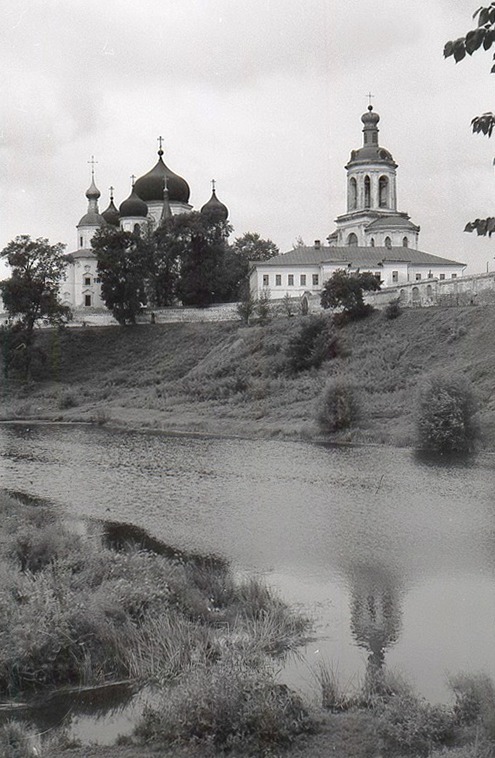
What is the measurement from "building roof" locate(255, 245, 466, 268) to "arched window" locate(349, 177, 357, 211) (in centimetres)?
1264

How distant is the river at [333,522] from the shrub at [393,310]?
17.5 m

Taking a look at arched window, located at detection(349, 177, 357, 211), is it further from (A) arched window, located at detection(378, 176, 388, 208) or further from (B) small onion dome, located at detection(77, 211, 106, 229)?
(B) small onion dome, located at detection(77, 211, 106, 229)

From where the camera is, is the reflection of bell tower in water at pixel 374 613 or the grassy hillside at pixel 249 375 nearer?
the reflection of bell tower in water at pixel 374 613

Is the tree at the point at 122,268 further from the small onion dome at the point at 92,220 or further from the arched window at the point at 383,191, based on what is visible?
the arched window at the point at 383,191

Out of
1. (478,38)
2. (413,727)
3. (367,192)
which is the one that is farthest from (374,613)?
(367,192)

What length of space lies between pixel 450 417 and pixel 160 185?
5423 cm

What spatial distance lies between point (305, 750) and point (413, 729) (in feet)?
4.10

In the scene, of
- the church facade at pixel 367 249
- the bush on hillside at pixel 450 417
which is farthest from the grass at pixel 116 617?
the church facade at pixel 367 249

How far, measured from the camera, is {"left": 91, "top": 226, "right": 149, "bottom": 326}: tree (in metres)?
63.7

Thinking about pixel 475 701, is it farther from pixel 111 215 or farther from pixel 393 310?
pixel 111 215

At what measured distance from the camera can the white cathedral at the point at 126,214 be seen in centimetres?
7725

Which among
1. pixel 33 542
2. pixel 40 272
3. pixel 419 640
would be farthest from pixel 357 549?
pixel 40 272

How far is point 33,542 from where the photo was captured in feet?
55.5

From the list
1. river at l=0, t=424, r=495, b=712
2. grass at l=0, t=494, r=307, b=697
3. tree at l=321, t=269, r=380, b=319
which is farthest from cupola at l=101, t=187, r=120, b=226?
grass at l=0, t=494, r=307, b=697
